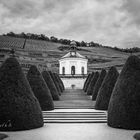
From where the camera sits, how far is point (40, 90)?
679 inches

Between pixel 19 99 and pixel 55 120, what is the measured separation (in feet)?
12.4

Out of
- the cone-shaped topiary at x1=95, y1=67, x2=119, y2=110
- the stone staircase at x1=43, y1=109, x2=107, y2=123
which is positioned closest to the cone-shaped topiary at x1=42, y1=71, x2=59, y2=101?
the cone-shaped topiary at x1=95, y1=67, x2=119, y2=110

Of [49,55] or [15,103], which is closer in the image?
[15,103]

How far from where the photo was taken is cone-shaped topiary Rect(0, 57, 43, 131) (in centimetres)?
1070

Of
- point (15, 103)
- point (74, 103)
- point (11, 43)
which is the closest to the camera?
point (15, 103)

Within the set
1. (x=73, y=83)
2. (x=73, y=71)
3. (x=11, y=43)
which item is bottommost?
(x=73, y=83)

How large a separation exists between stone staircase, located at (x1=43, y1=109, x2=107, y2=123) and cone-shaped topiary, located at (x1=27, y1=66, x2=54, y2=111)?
3.52 ft

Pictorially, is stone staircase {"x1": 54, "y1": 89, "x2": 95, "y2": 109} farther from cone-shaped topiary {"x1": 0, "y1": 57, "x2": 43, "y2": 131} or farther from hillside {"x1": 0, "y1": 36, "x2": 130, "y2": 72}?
hillside {"x1": 0, "y1": 36, "x2": 130, "y2": 72}

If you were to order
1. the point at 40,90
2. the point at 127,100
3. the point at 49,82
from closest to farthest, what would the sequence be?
the point at 127,100
the point at 40,90
the point at 49,82

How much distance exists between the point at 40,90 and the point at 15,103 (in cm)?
638

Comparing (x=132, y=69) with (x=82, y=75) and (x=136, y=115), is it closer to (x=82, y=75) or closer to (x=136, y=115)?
(x=136, y=115)

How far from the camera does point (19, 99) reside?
1105cm

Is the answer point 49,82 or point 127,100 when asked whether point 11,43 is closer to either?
point 49,82

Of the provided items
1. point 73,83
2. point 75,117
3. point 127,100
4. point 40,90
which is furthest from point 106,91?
point 73,83
